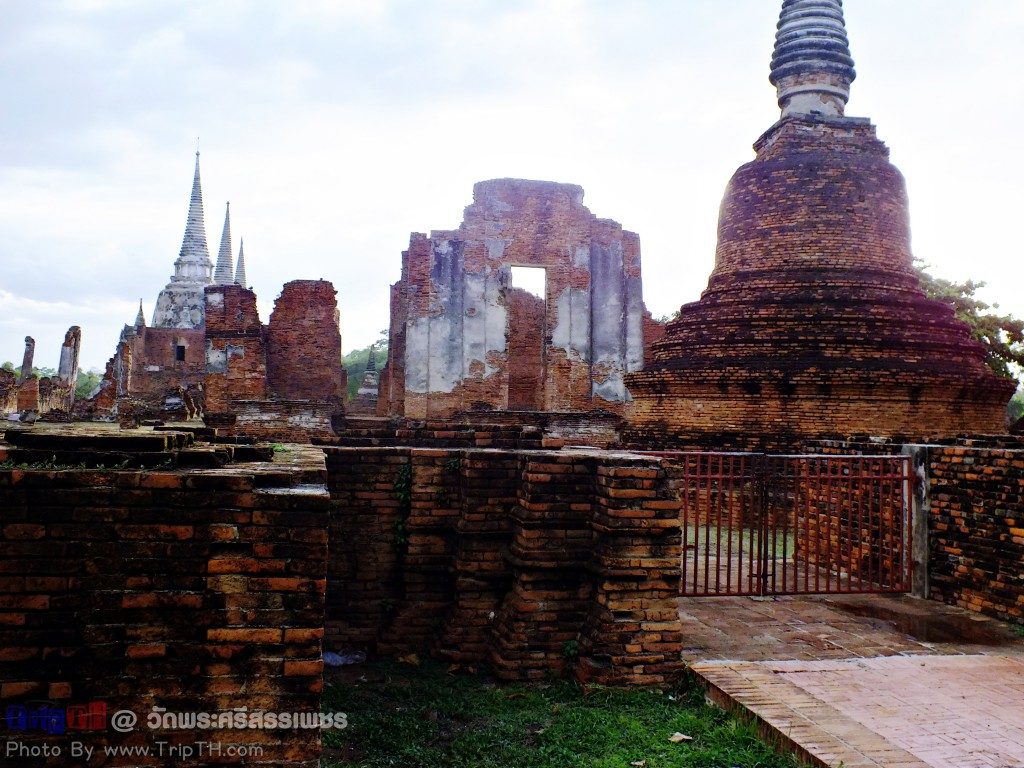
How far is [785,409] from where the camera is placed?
441 inches

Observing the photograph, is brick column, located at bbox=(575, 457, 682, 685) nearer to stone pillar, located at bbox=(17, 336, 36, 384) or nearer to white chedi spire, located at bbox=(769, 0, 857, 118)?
white chedi spire, located at bbox=(769, 0, 857, 118)

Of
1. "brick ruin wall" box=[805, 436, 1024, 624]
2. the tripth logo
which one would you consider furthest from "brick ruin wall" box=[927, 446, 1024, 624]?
the tripth logo

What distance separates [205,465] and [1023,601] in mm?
5543

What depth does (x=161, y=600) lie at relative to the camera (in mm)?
2572

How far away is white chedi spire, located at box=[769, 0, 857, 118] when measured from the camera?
1414cm

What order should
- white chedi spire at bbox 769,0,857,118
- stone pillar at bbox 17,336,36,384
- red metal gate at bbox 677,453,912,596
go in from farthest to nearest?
stone pillar at bbox 17,336,36,384, white chedi spire at bbox 769,0,857,118, red metal gate at bbox 677,453,912,596

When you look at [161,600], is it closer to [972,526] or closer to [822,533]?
[972,526]

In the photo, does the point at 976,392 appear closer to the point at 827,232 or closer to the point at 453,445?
the point at 827,232

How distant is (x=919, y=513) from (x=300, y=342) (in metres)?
14.3

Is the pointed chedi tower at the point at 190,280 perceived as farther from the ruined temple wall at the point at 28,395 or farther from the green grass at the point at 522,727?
the green grass at the point at 522,727

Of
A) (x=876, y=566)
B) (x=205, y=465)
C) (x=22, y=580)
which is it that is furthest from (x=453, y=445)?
(x=876, y=566)

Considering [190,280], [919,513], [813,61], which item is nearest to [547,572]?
[919,513]

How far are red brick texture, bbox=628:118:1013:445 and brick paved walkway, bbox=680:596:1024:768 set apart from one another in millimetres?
5211

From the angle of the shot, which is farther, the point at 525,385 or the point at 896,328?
the point at 525,385
